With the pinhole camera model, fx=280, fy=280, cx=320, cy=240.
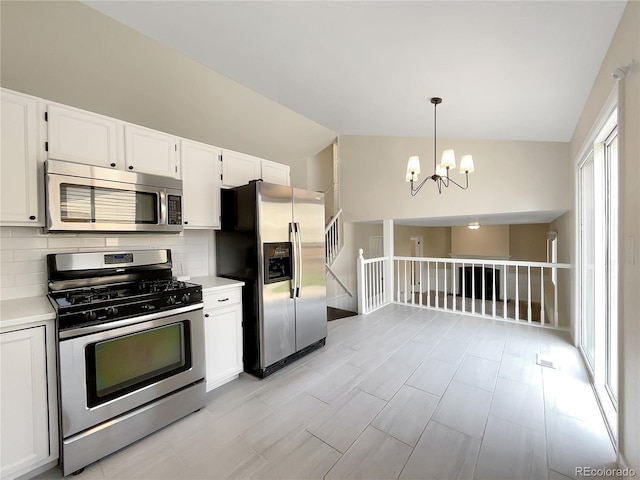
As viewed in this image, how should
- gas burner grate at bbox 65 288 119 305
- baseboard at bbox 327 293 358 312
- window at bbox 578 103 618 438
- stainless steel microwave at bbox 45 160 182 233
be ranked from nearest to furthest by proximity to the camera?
1. gas burner grate at bbox 65 288 119 305
2. stainless steel microwave at bbox 45 160 182 233
3. window at bbox 578 103 618 438
4. baseboard at bbox 327 293 358 312

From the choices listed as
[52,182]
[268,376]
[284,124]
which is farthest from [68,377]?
[284,124]

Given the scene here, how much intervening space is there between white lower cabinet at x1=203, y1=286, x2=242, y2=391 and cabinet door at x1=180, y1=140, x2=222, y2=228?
28.5 inches

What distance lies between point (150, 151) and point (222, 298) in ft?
4.51

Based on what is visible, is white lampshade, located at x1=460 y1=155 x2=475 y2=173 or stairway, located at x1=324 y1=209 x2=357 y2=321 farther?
stairway, located at x1=324 y1=209 x2=357 y2=321

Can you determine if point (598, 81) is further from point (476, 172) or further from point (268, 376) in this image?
point (268, 376)

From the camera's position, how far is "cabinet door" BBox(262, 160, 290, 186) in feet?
10.7

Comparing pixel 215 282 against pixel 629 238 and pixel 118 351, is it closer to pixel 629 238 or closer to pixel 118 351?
pixel 118 351

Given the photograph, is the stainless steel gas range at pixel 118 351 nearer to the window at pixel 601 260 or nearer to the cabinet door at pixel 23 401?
the cabinet door at pixel 23 401

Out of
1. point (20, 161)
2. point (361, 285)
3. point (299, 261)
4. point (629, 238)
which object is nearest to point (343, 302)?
point (361, 285)

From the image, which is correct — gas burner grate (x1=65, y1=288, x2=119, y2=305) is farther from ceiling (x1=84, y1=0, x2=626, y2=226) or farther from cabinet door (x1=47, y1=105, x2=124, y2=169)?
ceiling (x1=84, y1=0, x2=626, y2=226)

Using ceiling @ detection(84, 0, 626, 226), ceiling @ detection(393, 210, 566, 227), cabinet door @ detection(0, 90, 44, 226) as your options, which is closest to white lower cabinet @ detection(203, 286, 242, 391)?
cabinet door @ detection(0, 90, 44, 226)

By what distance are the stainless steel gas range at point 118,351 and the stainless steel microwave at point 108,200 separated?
31cm

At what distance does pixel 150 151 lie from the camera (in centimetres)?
234

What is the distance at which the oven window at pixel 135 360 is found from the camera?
1.68 m
